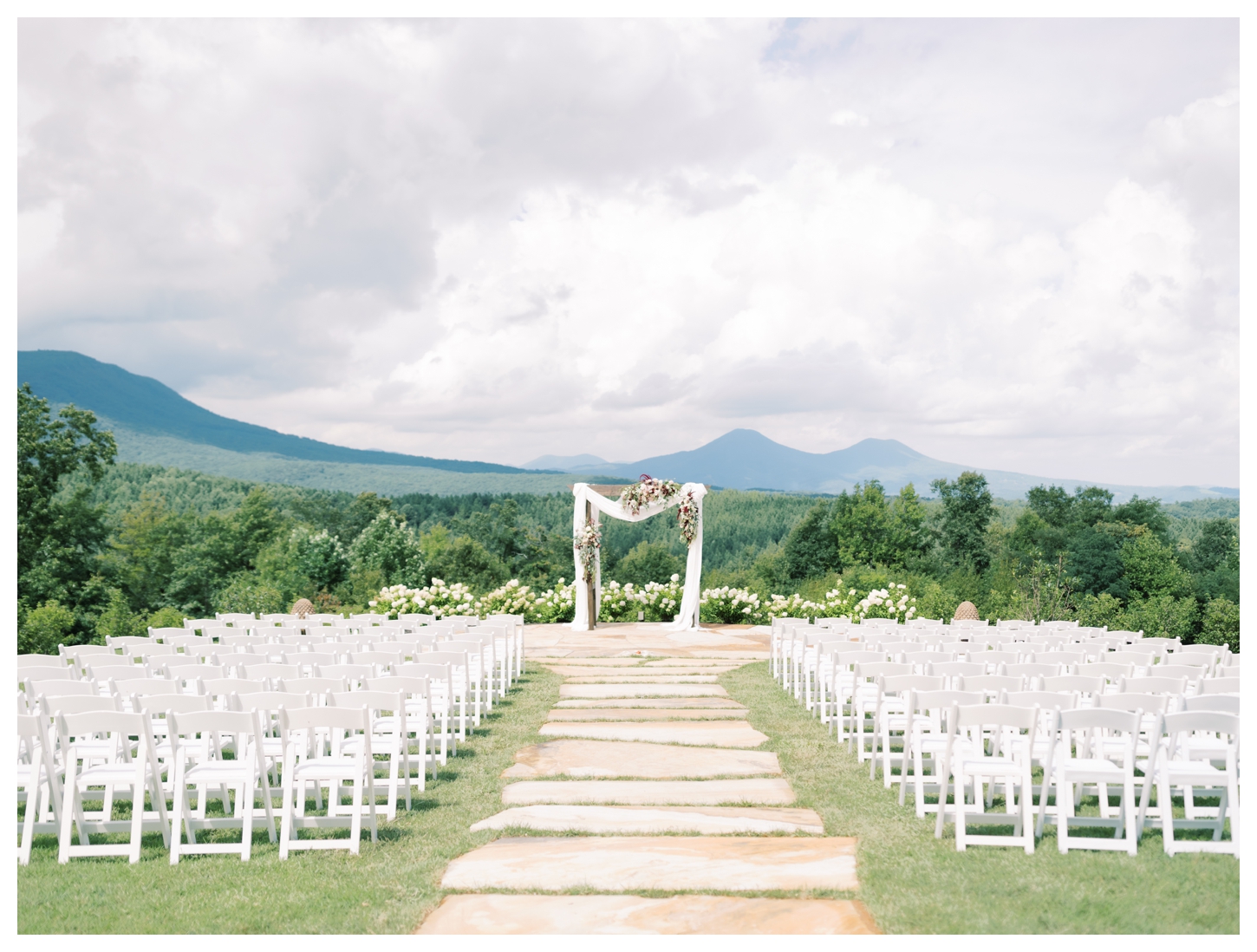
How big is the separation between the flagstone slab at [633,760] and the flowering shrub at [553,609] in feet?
31.4

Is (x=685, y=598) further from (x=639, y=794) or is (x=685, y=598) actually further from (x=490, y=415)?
(x=490, y=415)

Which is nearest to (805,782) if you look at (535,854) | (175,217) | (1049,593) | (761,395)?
(535,854)

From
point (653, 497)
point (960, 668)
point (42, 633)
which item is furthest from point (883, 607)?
point (42, 633)

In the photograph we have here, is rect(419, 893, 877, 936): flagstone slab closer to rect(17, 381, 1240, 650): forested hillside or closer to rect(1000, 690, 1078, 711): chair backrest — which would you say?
rect(1000, 690, 1078, 711): chair backrest

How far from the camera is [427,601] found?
16812 mm

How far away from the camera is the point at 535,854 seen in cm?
478

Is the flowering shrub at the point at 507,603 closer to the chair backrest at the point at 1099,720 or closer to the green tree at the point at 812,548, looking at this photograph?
the chair backrest at the point at 1099,720

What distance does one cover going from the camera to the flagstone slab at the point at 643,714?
8742mm

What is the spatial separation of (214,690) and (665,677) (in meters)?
6.15

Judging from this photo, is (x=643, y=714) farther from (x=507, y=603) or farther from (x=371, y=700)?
(x=507, y=603)

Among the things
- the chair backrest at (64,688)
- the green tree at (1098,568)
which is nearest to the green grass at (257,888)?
the chair backrest at (64,688)

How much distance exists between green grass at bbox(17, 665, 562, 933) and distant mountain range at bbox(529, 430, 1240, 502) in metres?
122

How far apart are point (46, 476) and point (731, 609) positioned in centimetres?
1964

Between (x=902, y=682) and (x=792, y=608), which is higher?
(x=902, y=682)
